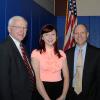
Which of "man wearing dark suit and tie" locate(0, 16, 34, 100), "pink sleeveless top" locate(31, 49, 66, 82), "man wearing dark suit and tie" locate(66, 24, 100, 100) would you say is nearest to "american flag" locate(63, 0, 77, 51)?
"man wearing dark suit and tie" locate(66, 24, 100, 100)

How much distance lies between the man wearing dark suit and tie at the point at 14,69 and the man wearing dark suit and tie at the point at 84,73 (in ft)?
2.91

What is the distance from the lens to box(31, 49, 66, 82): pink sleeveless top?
10.4ft

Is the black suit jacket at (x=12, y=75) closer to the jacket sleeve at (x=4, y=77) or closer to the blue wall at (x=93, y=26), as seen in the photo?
the jacket sleeve at (x=4, y=77)

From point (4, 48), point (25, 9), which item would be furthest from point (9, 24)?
point (25, 9)

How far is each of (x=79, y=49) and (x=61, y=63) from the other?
0.55m

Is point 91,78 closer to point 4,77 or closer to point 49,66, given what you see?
point 49,66

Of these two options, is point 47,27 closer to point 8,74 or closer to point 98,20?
point 8,74

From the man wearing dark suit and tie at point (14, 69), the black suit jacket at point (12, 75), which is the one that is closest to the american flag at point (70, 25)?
the man wearing dark suit and tie at point (14, 69)

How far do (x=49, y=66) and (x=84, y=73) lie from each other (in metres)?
0.63

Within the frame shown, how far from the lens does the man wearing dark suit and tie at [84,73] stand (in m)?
3.56

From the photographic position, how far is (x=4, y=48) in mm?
2541

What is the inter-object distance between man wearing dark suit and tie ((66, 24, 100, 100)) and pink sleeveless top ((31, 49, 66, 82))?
442 mm

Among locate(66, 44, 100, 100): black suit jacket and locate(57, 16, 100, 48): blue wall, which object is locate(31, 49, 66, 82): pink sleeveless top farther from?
locate(57, 16, 100, 48): blue wall

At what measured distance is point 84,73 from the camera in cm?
356
